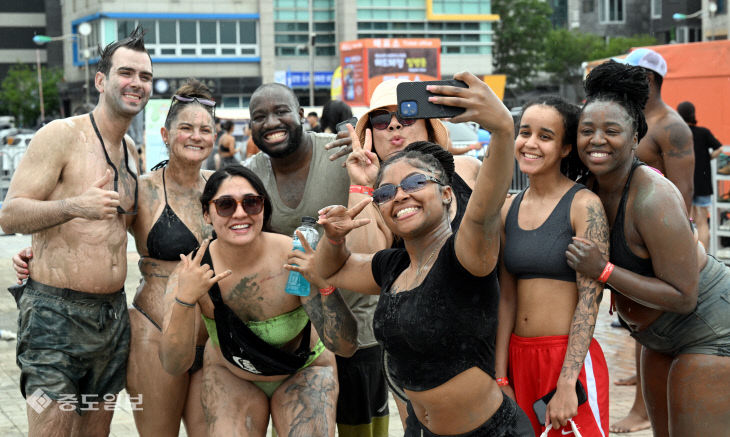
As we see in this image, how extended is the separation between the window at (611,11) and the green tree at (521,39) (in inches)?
473

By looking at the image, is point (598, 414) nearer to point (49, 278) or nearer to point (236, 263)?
point (236, 263)

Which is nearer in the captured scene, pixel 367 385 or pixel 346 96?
pixel 367 385

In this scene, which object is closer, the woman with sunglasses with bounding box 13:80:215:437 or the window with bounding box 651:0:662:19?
the woman with sunglasses with bounding box 13:80:215:437

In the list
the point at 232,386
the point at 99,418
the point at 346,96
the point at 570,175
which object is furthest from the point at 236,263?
the point at 346,96

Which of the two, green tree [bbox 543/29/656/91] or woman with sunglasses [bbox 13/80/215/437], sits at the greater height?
green tree [bbox 543/29/656/91]

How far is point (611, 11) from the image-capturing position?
84.1m

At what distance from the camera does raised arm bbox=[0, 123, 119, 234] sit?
399 cm

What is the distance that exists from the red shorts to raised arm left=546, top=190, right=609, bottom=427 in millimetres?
60

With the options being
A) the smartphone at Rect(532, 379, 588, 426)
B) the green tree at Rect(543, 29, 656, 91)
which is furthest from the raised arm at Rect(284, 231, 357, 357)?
the green tree at Rect(543, 29, 656, 91)

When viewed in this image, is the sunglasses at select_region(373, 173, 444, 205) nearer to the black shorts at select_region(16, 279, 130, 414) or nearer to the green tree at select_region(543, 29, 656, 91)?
the black shorts at select_region(16, 279, 130, 414)

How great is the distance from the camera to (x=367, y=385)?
4613 millimetres

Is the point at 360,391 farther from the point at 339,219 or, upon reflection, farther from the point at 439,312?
the point at 439,312

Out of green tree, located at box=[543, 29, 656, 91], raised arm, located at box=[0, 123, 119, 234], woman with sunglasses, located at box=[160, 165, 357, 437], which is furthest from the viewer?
green tree, located at box=[543, 29, 656, 91]

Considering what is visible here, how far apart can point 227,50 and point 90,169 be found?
57.1 metres
